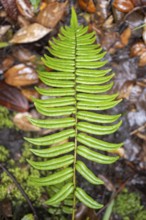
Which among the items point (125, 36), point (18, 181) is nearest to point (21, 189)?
point (18, 181)

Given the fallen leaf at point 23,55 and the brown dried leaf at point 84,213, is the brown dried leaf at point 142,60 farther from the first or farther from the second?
the brown dried leaf at point 84,213

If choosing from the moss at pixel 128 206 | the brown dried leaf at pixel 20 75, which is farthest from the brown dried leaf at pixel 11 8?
the moss at pixel 128 206

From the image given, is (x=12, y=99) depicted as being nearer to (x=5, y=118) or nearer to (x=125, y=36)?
(x=5, y=118)

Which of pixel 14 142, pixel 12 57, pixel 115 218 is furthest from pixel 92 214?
pixel 12 57

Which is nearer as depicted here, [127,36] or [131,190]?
[131,190]

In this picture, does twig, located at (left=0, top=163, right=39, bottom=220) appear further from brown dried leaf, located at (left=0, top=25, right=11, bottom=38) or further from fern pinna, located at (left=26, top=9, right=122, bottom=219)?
brown dried leaf, located at (left=0, top=25, right=11, bottom=38)

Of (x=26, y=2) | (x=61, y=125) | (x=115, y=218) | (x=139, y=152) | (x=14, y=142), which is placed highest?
(x=26, y=2)

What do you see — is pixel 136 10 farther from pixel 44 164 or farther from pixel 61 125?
pixel 44 164

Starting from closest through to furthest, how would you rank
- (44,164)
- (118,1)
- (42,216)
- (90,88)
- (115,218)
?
(44,164) < (90,88) < (42,216) < (115,218) < (118,1)
